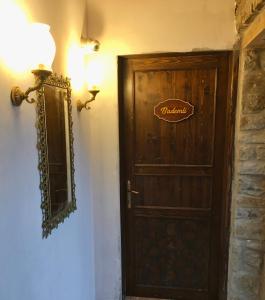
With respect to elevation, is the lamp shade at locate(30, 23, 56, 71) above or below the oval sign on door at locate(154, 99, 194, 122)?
above

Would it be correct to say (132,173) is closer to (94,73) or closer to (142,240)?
(142,240)

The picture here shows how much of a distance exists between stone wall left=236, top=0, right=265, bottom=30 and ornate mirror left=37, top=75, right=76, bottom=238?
1.13 meters

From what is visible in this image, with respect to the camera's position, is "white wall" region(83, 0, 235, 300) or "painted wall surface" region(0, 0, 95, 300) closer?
"painted wall surface" region(0, 0, 95, 300)

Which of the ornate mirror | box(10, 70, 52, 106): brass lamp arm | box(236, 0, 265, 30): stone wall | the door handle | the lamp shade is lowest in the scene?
the door handle

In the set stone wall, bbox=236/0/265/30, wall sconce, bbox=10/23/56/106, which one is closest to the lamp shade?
wall sconce, bbox=10/23/56/106

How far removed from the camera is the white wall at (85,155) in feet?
3.99

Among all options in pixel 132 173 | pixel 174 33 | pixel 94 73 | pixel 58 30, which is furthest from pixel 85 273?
pixel 174 33

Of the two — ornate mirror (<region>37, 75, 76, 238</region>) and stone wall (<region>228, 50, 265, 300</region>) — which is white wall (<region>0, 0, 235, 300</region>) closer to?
ornate mirror (<region>37, 75, 76, 238</region>)

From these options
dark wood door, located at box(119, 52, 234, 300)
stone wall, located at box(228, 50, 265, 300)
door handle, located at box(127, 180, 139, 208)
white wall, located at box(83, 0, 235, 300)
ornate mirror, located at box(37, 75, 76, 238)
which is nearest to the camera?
ornate mirror, located at box(37, 75, 76, 238)

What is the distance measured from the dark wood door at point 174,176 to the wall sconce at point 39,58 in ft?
3.70

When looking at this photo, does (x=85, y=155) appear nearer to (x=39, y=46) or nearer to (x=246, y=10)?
(x=39, y=46)

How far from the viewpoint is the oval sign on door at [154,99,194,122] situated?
2.26 m

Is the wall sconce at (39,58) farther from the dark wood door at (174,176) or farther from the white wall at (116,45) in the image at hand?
the dark wood door at (174,176)

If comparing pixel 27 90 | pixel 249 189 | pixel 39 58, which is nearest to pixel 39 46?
pixel 39 58
